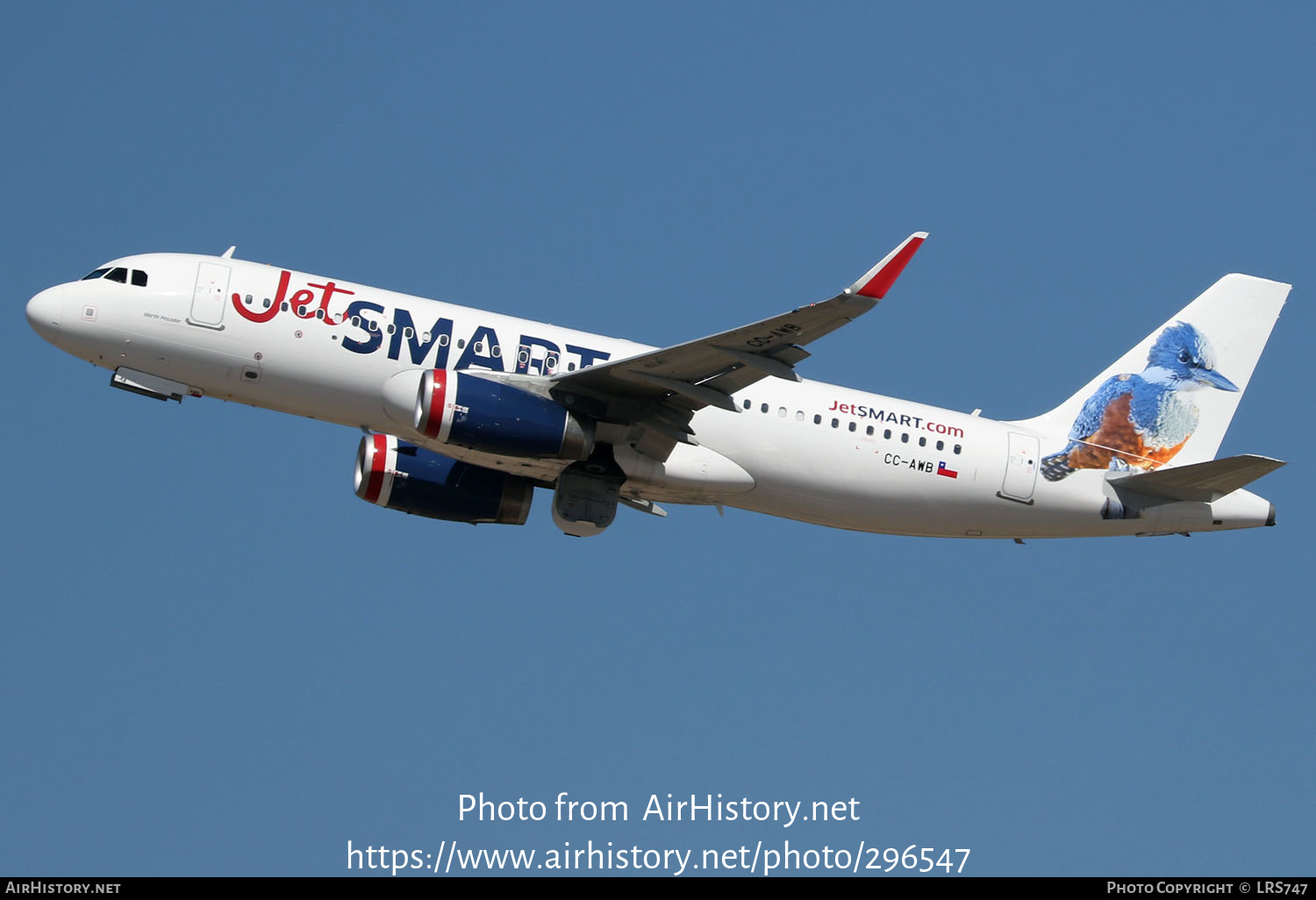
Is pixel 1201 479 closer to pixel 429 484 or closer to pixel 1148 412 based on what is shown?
pixel 1148 412

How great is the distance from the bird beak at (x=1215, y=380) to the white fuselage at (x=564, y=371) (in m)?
4.08

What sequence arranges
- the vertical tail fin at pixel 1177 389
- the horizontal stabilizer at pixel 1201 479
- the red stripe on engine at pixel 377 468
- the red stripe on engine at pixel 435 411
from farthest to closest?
the vertical tail fin at pixel 1177 389 < the red stripe on engine at pixel 377 468 < the horizontal stabilizer at pixel 1201 479 < the red stripe on engine at pixel 435 411

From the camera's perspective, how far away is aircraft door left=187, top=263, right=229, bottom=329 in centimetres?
3503

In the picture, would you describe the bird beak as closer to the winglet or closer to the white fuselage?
the white fuselage

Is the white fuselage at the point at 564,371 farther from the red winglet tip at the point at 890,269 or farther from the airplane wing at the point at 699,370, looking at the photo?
the red winglet tip at the point at 890,269

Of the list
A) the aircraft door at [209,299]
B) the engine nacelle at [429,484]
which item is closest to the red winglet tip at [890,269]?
the engine nacelle at [429,484]

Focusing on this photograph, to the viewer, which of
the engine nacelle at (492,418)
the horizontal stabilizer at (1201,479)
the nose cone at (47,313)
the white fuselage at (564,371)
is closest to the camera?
the engine nacelle at (492,418)

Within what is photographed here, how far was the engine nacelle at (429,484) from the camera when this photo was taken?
38.4 meters

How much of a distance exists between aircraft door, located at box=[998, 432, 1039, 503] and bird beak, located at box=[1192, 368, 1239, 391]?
19.4 ft

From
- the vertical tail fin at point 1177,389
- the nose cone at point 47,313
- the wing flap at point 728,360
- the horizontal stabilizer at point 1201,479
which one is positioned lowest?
the horizontal stabilizer at point 1201,479

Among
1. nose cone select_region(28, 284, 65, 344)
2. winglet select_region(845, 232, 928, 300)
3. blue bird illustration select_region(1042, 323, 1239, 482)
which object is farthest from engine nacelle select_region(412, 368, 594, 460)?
blue bird illustration select_region(1042, 323, 1239, 482)

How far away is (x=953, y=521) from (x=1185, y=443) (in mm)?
7031

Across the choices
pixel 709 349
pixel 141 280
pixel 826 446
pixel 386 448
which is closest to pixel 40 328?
pixel 141 280

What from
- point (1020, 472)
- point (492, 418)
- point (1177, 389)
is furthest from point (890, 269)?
point (1177, 389)
